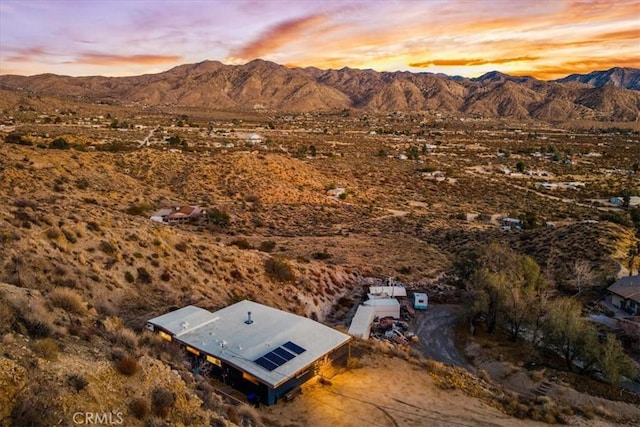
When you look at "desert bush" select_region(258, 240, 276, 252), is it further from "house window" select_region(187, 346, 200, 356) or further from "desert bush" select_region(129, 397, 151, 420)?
"desert bush" select_region(129, 397, 151, 420)

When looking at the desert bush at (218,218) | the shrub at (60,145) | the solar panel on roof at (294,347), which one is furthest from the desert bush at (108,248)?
the shrub at (60,145)

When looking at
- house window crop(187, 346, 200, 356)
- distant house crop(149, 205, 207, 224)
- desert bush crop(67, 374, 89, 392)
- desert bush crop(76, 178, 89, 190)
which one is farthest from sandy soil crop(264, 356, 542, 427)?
desert bush crop(76, 178, 89, 190)

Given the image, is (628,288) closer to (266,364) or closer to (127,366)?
(266,364)

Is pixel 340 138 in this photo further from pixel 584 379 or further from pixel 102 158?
pixel 584 379

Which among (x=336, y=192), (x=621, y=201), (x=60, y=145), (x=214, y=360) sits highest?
(x=60, y=145)

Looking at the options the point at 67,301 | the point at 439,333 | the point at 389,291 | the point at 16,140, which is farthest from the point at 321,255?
the point at 16,140
